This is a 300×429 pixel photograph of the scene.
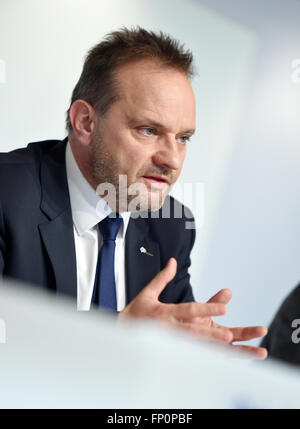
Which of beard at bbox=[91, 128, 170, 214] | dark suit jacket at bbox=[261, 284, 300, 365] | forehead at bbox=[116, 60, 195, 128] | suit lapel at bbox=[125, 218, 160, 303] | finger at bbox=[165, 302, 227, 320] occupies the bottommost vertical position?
dark suit jacket at bbox=[261, 284, 300, 365]

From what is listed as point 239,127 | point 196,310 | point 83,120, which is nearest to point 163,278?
point 196,310

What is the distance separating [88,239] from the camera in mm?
1191

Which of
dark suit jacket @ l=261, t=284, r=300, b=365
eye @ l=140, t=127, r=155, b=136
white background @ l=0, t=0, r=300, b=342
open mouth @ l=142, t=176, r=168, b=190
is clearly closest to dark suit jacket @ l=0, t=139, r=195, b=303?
open mouth @ l=142, t=176, r=168, b=190

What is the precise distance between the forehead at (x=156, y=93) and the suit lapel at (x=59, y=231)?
0.88ft

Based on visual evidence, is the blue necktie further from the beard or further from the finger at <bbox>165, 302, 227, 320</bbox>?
the finger at <bbox>165, 302, 227, 320</bbox>

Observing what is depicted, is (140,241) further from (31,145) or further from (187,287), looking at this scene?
(31,145)

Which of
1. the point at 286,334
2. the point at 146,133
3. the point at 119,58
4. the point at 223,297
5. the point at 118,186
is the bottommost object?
the point at 286,334

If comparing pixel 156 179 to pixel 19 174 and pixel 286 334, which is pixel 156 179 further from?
pixel 286 334

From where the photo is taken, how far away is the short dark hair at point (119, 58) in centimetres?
126

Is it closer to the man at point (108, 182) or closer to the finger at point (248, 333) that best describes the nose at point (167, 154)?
the man at point (108, 182)

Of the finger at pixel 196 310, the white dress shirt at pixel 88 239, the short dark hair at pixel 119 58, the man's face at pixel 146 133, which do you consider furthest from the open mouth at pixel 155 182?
the finger at pixel 196 310

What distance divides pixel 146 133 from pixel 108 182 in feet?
0.52

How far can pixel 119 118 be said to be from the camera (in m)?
1.25

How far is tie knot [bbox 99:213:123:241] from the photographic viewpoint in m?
1.18
